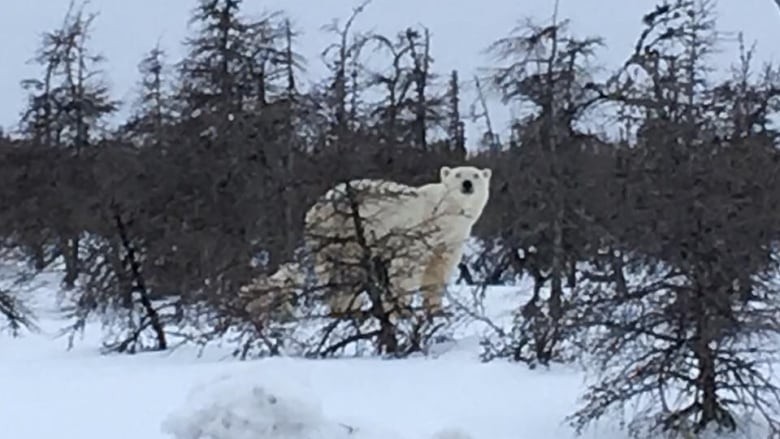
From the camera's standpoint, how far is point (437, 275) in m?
12.6

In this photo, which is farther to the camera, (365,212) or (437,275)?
(437,275)

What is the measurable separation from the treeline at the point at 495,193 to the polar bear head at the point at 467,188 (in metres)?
0.79

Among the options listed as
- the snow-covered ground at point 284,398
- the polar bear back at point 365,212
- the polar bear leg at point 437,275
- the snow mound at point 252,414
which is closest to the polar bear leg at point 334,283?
the polar bear back at point 365,212

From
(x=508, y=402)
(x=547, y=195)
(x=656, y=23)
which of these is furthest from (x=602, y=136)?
(x=508, y=402)

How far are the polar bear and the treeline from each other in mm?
276

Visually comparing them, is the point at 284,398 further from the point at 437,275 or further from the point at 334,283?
the point at 437,275

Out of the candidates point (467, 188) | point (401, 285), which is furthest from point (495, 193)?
point (401, 285)

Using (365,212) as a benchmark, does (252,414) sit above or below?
below

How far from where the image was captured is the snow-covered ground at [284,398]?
18.6 ft

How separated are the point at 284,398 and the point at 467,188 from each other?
9105 millimetres

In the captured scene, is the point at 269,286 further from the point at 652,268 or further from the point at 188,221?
the point at 188,221

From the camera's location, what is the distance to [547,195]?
15281 millimetres

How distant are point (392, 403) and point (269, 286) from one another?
10.4ft

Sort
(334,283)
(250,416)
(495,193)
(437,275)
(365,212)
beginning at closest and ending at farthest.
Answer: (250,416) → (334,283) → (365,212) → (437,275) → (495,193)
